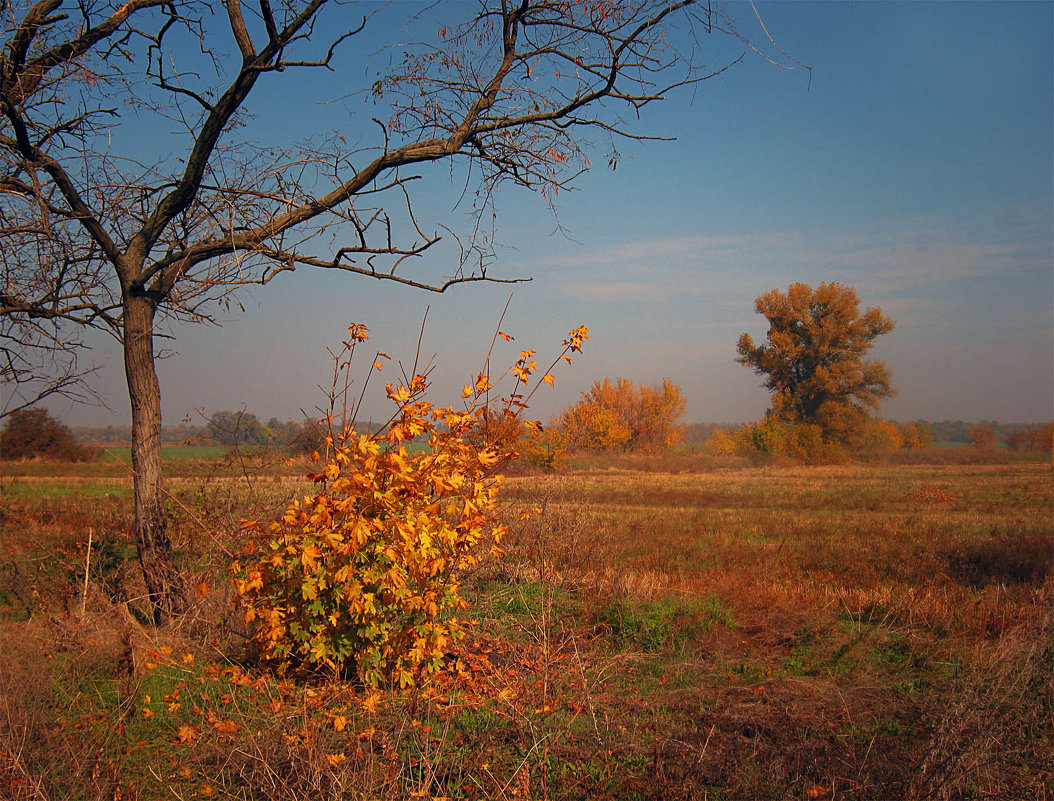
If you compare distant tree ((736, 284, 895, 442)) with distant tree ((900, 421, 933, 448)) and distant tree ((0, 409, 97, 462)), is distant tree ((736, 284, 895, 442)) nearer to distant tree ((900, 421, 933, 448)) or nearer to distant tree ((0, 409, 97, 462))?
distant tree ((900, 421, 933, 448))

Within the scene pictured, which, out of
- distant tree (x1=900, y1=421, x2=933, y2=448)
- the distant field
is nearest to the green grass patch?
the distant field

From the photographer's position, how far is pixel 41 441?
141 ft

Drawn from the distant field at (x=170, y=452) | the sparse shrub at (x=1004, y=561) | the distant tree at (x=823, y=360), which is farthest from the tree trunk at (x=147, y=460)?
the distant tree at (x=823, y=360)

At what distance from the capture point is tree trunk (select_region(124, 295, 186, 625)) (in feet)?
20.9

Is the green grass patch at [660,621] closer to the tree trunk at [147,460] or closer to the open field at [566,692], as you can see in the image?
the open field at [566,692]

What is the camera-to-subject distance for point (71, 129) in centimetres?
651

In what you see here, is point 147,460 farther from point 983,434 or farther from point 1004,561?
point 983,434

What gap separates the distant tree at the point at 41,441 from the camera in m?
40.9

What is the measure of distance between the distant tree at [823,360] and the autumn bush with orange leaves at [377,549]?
202 feet

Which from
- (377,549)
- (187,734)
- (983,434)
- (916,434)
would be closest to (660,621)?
(377,549)

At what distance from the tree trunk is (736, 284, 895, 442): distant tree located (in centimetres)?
6143

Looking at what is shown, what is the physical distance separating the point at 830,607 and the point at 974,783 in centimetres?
406

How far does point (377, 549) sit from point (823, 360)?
64.8 meters

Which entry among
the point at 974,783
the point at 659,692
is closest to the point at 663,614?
the point at 659,692
